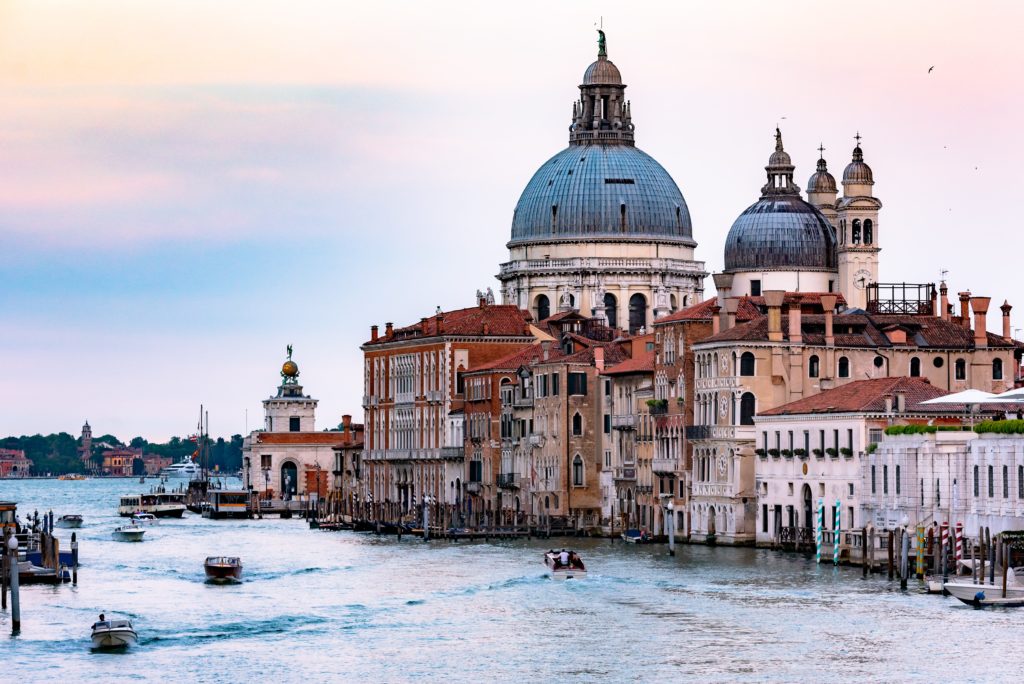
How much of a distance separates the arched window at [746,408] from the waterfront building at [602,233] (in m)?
47.7

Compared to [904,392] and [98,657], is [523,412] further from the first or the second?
[98,657]

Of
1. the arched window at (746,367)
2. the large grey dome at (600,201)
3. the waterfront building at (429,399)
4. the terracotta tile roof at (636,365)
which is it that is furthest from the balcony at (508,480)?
the large grey dome at (600,201)

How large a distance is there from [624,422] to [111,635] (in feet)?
150

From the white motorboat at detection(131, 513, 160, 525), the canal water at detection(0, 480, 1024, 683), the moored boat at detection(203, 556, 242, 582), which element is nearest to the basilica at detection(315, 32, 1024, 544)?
the canal water at detection(0, 480, 1024, 683)

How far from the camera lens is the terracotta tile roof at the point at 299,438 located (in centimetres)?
16888

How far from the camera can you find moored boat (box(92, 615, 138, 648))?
6231 centimetres

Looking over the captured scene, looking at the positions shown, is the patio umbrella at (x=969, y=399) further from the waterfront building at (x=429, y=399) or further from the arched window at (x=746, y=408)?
the waterfront building at (x=429, y=399)

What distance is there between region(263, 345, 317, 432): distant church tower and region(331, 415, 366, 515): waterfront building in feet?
43.0

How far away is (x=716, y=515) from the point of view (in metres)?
95.4

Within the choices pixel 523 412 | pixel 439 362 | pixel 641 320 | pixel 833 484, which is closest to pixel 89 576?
pixel 833 484

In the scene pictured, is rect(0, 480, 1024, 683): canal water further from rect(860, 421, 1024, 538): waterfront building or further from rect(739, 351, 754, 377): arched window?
rect(739, 351, 754, 377): arched window

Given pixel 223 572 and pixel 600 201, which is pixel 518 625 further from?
pixel 600 201

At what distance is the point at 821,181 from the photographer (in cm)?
13138

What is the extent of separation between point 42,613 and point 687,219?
81188 mm
